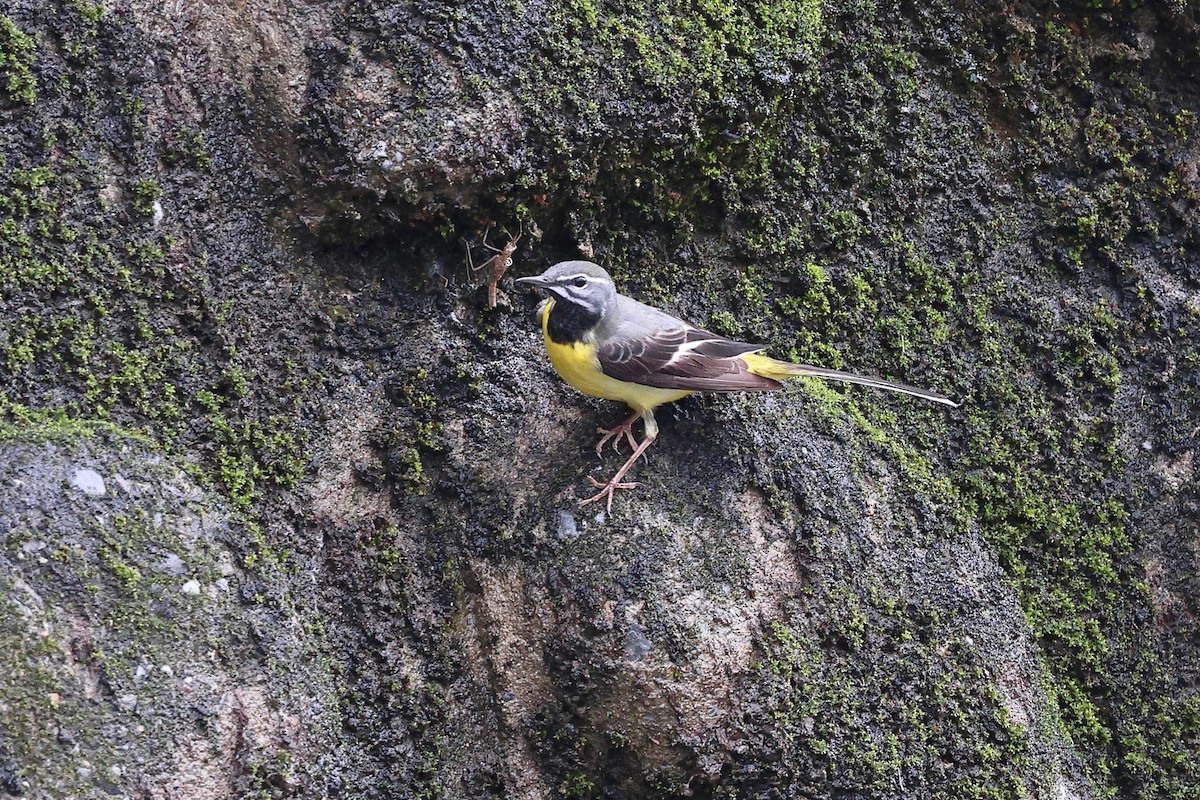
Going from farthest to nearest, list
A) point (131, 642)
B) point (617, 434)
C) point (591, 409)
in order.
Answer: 1. point (591, 409)
2. point (617, 434)
3. point (131, 642)

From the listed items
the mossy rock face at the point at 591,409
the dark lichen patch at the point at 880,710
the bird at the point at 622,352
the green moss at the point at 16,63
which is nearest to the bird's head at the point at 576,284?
the bird at the point at 622,352

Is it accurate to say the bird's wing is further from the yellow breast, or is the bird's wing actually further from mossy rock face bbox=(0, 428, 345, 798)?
mossy rock face bbox=(0, 428, 345, 798)

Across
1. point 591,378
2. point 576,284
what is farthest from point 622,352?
point 576,284

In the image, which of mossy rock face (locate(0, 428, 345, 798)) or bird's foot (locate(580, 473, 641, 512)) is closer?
mossy rock face (locate(0, 428, 345, 798))

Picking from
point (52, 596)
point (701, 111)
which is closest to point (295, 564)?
point (52, 596)

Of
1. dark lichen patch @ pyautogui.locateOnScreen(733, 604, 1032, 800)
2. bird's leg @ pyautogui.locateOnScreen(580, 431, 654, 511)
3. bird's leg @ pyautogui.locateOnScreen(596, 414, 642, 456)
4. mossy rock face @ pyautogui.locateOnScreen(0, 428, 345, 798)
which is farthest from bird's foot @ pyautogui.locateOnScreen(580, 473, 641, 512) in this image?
mossy rock face @ pyautogui.locateOnScreen(0, 428, 345, 798)

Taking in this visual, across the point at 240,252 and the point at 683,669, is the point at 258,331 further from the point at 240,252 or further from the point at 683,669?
the point at 683,669

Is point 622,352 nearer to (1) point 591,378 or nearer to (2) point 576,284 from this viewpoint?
(1) point 591,378
